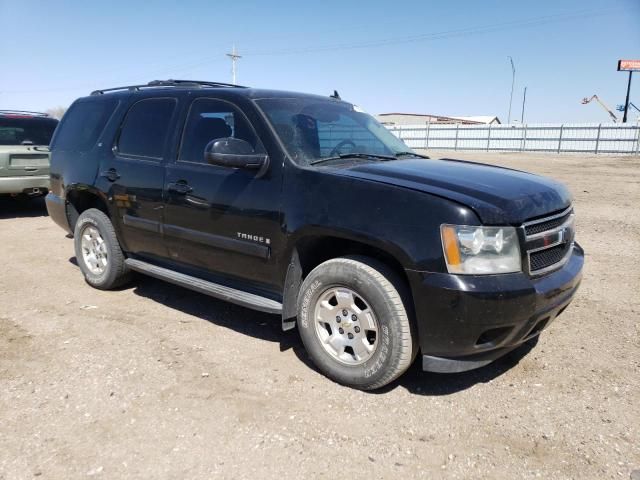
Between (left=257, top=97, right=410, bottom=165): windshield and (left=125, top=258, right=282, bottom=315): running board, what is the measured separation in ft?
3.35

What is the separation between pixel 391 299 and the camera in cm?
290

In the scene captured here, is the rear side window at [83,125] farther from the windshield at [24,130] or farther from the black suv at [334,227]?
the windshield at [24,130]

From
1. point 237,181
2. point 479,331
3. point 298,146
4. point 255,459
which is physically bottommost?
point 255,459

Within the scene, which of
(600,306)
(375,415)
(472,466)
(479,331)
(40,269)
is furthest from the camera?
(40,269)

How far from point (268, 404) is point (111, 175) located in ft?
9.05

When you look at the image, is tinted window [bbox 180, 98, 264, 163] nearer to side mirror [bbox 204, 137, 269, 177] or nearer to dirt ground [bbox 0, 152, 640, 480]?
side mirror [bbox 204, 137, 269, 177]

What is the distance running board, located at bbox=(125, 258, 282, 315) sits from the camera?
11.6 ft

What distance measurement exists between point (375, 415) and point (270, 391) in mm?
689

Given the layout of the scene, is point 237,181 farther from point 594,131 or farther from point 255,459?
point 594,131

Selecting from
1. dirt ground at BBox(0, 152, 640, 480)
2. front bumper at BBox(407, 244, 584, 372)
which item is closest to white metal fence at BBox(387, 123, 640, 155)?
dirt ground at BBox(0, 152, 640, 480)

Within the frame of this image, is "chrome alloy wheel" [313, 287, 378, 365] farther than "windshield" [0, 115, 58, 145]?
No

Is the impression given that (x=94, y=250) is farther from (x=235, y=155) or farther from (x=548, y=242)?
(x=548, y=242)

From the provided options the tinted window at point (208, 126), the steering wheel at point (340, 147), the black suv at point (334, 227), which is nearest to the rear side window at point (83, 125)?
the black suv at point (334, 227)

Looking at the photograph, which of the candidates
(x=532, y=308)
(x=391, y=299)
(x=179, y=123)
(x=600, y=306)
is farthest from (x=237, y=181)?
(x=600, y=306)
